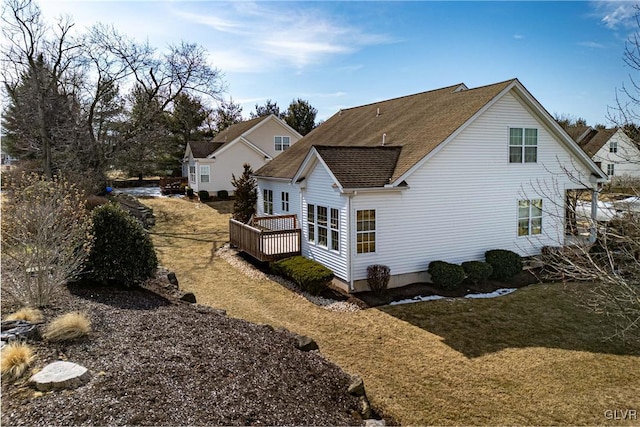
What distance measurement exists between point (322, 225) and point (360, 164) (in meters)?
2.56

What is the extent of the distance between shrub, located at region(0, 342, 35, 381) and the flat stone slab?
9.6 inches

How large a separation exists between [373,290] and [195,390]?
8.38m

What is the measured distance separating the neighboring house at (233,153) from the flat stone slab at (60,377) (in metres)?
30.9

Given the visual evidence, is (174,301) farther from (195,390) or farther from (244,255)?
(244,255)

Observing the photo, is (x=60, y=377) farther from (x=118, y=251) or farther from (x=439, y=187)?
(x=439, y=187)

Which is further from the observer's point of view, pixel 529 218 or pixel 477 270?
pixel 529 218

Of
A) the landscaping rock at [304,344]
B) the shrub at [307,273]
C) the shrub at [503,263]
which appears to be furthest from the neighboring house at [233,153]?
the landscaping rock at [304,344]

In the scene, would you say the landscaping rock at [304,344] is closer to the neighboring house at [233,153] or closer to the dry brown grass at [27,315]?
the dry brown grass at [27,315]

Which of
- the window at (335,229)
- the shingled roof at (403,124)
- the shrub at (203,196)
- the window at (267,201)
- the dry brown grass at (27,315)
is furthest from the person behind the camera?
the shrub at (203,196)

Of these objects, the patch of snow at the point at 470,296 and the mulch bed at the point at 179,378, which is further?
the patch of snow at the point at 470,296

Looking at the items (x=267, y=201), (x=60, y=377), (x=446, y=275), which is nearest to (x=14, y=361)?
(x=60, y=377)

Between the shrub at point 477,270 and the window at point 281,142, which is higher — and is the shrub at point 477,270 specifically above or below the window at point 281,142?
below

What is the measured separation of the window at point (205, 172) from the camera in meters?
35.3

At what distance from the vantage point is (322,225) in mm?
14609
